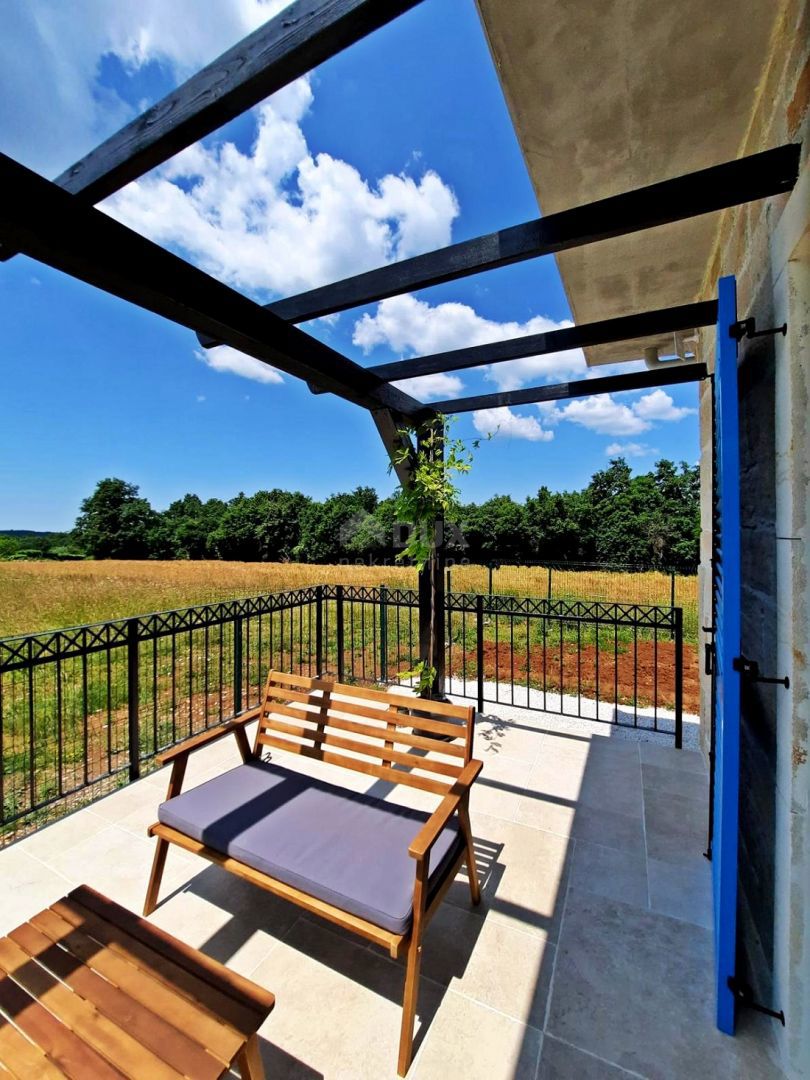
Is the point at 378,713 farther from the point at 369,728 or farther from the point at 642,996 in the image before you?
the point at 642,996

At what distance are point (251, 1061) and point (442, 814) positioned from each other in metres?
0.74

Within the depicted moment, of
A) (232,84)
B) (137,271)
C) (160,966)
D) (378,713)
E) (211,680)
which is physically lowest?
(211,680)

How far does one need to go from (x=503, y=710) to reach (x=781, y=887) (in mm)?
2791

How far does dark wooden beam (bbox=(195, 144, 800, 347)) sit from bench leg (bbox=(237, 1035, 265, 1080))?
7.94ft

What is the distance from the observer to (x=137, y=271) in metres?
1.50

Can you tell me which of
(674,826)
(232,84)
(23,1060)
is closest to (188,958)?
(23,1060)

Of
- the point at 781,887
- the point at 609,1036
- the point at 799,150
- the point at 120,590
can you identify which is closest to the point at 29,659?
the point at 609,1036

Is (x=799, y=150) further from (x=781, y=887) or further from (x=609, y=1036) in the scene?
(x=609, y=1036)

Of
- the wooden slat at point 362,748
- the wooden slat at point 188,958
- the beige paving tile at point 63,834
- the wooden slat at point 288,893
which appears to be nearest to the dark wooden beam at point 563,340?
the wooden slat at point 362,748

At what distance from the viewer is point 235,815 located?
180 cm

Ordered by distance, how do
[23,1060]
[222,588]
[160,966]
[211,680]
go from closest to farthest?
1. [23,1060]
2. [160,966]
3. [211,680]
4. [222,588]

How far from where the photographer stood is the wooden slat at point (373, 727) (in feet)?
6.15

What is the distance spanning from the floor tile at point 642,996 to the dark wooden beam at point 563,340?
8.84ft

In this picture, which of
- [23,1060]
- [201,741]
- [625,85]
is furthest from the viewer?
[201,741]
